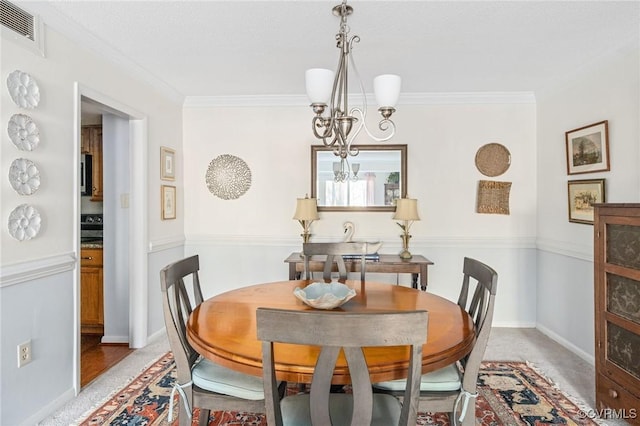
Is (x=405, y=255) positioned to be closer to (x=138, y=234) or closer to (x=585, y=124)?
(x=585, y=124)

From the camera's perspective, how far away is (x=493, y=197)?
388cm

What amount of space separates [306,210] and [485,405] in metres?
2.13

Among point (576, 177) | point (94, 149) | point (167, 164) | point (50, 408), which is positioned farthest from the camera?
point (94, 149)

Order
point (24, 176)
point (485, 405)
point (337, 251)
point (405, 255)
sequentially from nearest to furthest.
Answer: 1. point (24, 176)
2. point (485, 405)
3. point (337, 251)
4. point (405, 255)

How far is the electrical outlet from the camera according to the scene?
2035 millimetres

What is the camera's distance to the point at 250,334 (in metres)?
1.52

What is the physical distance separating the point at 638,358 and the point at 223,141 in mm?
3716

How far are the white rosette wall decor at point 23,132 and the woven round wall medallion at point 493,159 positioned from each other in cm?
365

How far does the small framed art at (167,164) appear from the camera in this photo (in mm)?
3617

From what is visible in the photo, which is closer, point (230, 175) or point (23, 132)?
point (23, 132)

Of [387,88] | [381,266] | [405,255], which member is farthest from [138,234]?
[387,88]

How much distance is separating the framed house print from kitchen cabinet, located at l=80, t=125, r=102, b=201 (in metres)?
4.65

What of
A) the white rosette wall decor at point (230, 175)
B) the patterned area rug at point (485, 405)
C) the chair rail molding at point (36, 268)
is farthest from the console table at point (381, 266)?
the chair rail molding at point (36, 268)

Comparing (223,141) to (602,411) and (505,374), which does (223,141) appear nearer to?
(505,374)
